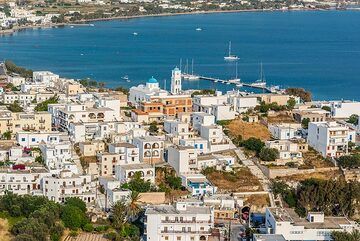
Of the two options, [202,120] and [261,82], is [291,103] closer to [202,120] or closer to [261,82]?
[202,120]

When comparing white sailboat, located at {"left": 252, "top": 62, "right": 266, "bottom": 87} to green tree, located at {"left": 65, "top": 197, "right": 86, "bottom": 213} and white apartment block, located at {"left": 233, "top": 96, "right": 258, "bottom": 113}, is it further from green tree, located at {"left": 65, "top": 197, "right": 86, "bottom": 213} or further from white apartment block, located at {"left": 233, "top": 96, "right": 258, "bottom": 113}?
green tree, located at {"left": 65, "top": 197, "right": 86, "bottom": 213}

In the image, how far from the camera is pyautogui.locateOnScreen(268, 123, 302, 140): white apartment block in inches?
599

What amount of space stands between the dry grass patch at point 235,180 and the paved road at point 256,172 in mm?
85

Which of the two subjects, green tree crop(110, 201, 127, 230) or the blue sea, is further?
the blue sea

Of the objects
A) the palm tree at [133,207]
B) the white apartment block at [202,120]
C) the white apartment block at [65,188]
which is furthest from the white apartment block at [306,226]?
the white apartment block at [202,120]

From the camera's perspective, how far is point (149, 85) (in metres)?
18.0

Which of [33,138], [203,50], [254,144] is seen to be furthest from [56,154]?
[203,50]

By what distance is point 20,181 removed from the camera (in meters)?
12.5

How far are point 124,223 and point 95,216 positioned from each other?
523mm

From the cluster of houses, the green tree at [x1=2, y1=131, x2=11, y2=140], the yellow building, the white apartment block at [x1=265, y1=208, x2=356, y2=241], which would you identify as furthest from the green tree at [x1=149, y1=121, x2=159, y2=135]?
the cluster of houses

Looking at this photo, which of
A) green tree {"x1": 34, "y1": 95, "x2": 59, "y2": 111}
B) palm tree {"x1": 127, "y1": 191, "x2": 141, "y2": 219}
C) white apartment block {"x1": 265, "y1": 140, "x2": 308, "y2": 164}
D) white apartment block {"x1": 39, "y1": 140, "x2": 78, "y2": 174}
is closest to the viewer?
palm tree {"x1": 127, "y1": 191, "x2": 141, "y2": 219}

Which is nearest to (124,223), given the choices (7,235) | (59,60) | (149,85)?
(7,235)

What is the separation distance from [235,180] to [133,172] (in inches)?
63.2

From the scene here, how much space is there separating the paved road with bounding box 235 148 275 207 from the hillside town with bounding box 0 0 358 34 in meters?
29.7
